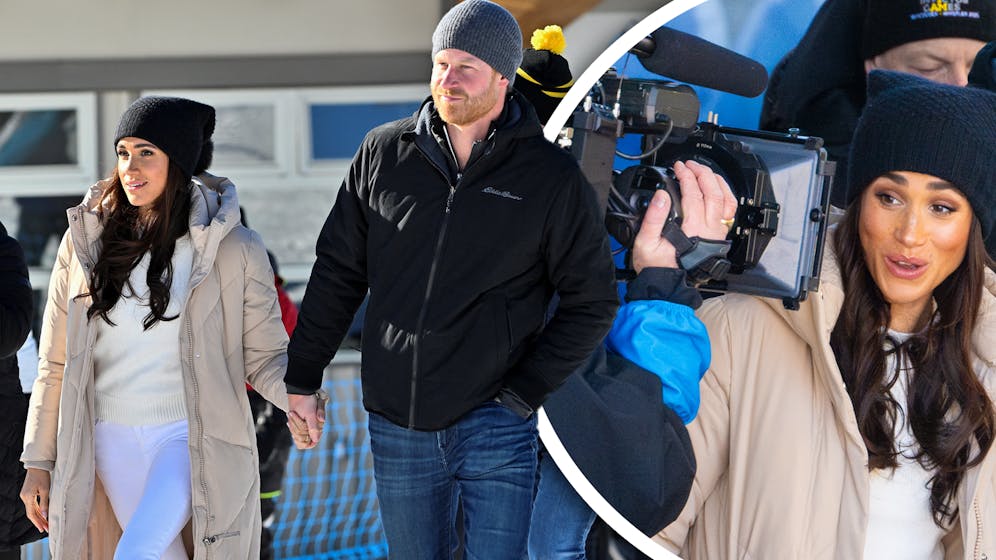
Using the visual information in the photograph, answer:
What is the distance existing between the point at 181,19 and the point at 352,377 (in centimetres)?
153

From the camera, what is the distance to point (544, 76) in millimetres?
3201

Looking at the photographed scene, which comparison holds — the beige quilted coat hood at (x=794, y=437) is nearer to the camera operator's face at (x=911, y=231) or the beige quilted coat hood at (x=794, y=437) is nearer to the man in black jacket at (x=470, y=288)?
the camera operator's face at (x=911, y=231)

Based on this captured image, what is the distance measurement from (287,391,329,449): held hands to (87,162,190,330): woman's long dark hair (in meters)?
0.34

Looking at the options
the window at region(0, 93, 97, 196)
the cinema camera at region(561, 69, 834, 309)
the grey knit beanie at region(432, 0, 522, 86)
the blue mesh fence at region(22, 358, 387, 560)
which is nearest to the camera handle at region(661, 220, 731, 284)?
the cinema camera at region(561, 69, 834, 309)

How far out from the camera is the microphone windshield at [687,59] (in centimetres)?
291

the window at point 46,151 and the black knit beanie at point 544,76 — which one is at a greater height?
the black knit beanie at point 544,76

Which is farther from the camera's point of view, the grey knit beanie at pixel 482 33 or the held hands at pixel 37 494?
the held hands at pixel 37 494

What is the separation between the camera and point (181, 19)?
205 inches

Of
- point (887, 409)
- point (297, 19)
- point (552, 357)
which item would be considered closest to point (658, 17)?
point (552, 357)

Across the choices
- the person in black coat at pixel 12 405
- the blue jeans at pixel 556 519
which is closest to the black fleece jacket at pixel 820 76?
the blue jeans at pixel 556 519

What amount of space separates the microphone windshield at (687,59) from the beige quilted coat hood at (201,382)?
3.24 ft

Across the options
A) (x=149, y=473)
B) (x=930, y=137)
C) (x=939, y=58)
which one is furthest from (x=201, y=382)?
(x=939, y=58)

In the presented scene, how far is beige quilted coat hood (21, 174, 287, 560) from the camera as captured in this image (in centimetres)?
298

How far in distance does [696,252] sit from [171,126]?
3.87ft
